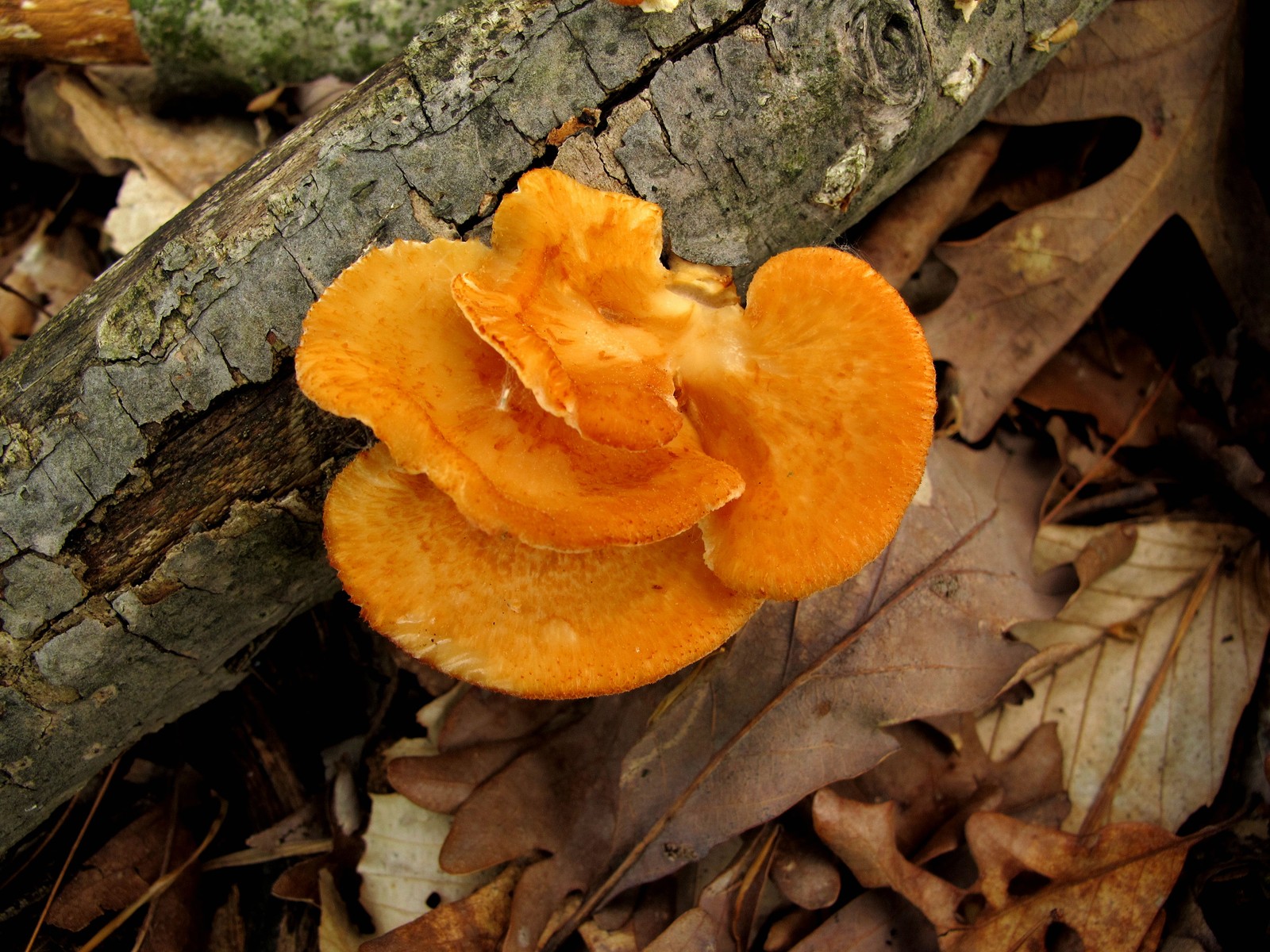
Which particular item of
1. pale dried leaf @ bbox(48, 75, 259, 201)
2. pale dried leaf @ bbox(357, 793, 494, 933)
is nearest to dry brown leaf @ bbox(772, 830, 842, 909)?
pale dried leaf @ bbox(357, 793, 494, 933)

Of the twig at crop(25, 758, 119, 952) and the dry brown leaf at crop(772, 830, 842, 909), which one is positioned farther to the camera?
the twig at crop(25, 758, 119, 952)

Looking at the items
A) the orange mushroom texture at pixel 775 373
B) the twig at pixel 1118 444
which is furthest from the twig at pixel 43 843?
the twig at pixel 1118 444

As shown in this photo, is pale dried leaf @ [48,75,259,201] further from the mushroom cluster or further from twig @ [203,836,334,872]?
twig @ [203,836,334,872]

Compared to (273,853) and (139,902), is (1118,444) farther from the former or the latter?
(139,902)

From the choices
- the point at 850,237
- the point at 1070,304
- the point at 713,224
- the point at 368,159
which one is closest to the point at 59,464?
the point at 368,159

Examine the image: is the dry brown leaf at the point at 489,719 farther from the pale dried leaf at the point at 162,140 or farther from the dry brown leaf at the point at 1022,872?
the pale dried leaf at the point at 162,140

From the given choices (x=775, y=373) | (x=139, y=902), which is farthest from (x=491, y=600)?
(x=139, y=902)
